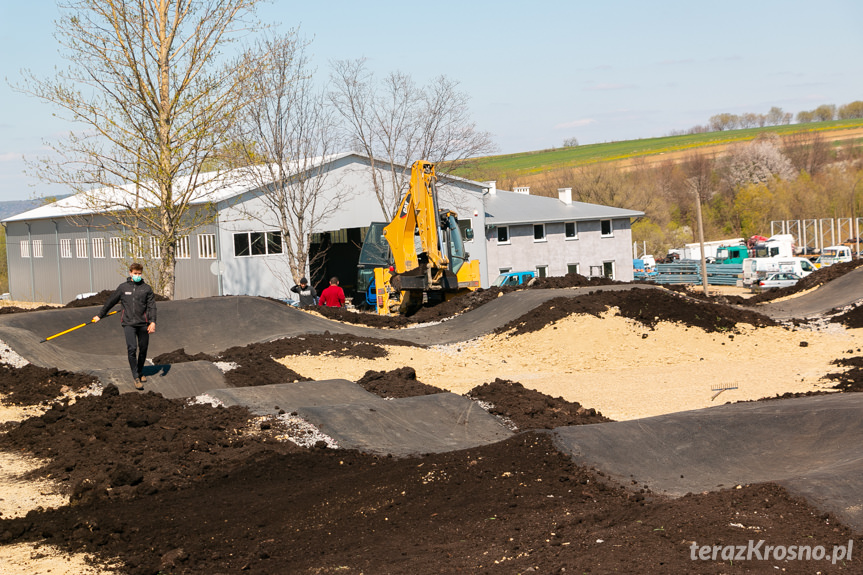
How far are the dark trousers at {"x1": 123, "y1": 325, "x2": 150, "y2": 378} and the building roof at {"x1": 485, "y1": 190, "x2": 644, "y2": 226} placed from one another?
3259cm

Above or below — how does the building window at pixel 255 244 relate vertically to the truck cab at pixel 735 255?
above

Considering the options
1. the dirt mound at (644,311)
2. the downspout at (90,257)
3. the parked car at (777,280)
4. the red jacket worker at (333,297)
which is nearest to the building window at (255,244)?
the red jacket worker at (333,297)

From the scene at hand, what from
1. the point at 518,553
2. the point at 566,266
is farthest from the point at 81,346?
the point at 566,266

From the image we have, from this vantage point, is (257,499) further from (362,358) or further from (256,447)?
(362,358)

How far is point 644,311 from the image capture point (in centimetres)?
1966

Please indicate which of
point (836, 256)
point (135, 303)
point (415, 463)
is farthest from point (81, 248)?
point (836, 256)

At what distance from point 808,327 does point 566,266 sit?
1017 inches

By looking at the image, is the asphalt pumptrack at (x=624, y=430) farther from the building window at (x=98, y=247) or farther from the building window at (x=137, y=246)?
the building window at (x=98, y=247)

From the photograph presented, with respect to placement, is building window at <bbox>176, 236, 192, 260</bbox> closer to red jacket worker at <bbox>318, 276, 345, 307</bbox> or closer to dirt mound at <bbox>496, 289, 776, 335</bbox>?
red jacket worker at <bbox>318, 276, 345, 307</bbox>

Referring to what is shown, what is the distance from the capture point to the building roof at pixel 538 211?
4500 cm

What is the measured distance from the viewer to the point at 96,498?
294 inches

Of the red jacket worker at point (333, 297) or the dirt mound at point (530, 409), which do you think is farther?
the red jacket worker at point (333, 297)

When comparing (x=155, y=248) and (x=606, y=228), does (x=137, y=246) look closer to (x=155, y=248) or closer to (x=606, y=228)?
(x=155, y=248)

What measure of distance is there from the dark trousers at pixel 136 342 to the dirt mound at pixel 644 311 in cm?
991
